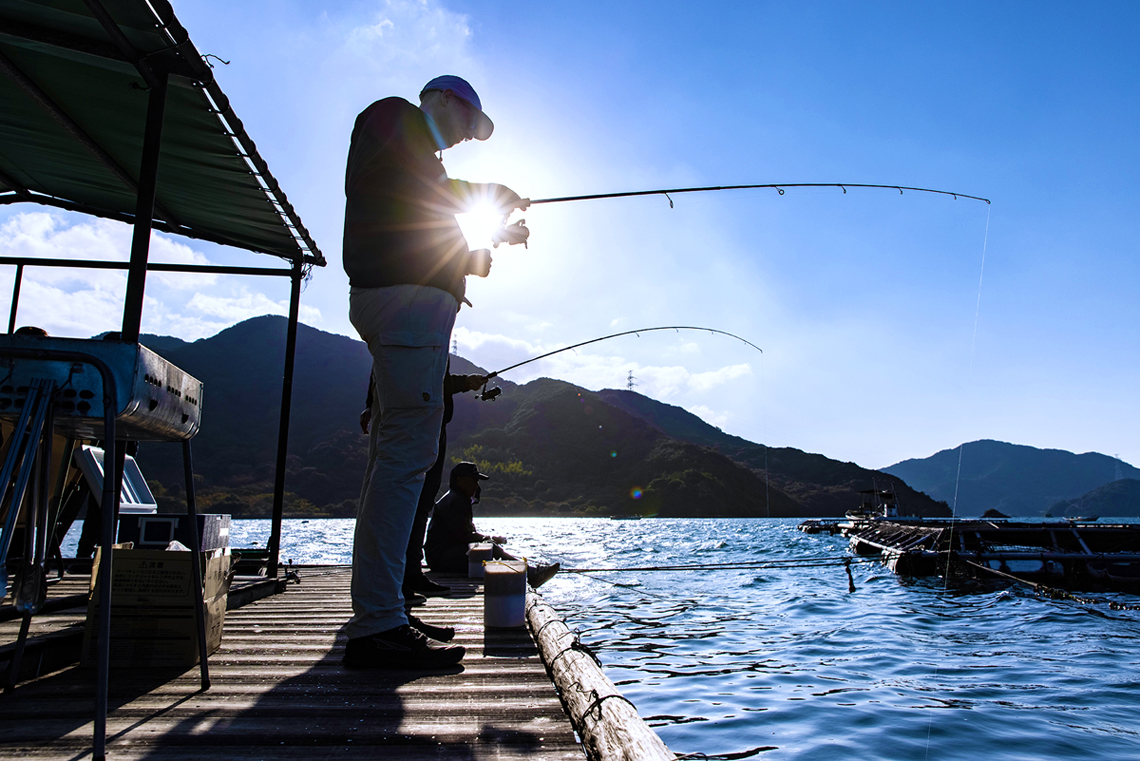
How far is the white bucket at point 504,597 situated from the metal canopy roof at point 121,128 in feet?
10.0

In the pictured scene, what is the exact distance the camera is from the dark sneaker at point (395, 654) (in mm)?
2736

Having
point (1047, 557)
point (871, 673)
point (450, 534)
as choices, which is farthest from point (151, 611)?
point (1047, 557)

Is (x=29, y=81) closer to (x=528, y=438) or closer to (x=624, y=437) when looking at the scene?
(x=528, y=438)

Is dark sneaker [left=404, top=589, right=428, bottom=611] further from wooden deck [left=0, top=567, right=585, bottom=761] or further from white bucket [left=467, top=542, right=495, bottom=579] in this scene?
wooden deck [left=0, top=567, right=585, bottom=761]

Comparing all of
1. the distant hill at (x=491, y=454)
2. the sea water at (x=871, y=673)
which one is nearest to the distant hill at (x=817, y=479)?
the distant hill at (x=491, y=454)

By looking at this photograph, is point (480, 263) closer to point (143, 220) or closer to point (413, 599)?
point (143, 220)

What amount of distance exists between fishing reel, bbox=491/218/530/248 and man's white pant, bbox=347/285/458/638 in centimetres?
117

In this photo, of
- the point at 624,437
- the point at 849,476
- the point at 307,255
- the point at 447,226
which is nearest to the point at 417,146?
the point at 447,226

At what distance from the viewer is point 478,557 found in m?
6.06

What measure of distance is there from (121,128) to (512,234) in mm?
2543

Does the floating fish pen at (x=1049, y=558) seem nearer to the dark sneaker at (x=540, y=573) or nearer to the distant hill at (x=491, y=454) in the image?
the dark sneaker at (x=540, y=573)

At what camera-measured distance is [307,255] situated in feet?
19.9

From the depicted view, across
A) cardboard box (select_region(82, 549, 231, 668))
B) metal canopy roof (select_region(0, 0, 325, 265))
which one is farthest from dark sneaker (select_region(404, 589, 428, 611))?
metal canopy roof (select_region(0, 0, 325, 265))

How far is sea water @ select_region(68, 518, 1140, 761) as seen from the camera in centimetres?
469
